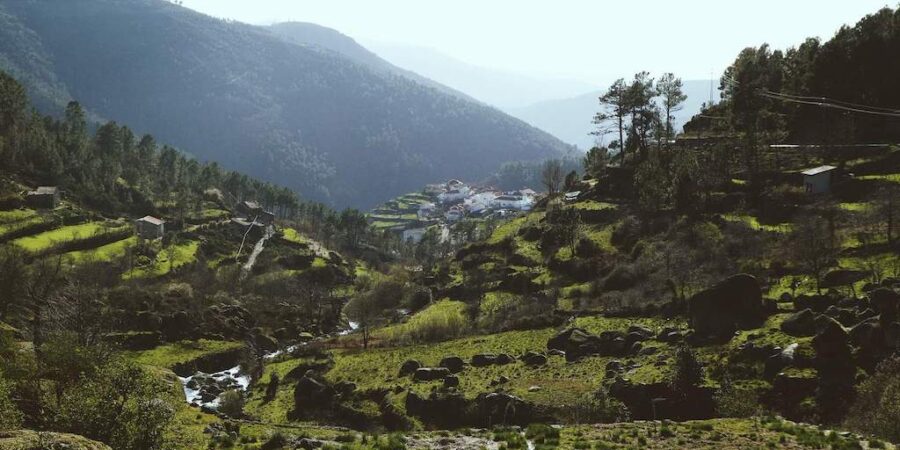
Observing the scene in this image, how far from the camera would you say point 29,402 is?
37281mm

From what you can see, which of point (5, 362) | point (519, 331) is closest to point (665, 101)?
point (519, 331)

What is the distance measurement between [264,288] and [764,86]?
138186 millimetres

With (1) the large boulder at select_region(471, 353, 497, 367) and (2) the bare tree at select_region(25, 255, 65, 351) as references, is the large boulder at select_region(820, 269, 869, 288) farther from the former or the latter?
(2) the bare tree at select_region(25, 255, 65, 351)

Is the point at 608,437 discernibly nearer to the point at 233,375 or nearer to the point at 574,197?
the point at 233,375

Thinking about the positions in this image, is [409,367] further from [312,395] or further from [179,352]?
[179,352]

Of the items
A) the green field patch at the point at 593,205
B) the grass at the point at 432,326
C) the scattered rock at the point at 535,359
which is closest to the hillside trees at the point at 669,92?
the green field patch at the point at 593,205

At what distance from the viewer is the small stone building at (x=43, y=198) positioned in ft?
552

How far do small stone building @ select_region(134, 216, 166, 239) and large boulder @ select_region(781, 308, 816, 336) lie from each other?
177189 millimetres

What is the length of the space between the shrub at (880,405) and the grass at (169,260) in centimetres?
15546

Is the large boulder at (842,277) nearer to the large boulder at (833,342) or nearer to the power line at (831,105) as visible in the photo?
the large boulder at (833,342)

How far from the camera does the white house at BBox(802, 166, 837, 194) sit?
102m

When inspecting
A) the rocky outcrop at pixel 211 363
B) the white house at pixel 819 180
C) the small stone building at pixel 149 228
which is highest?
the white house at pixel 819 180

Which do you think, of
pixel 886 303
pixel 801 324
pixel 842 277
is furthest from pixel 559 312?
pixel 886 303

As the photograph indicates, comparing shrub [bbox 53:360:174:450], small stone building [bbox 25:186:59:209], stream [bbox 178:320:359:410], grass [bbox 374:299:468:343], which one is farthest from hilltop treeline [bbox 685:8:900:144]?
small stone building [bbox 25:186:59:209]
